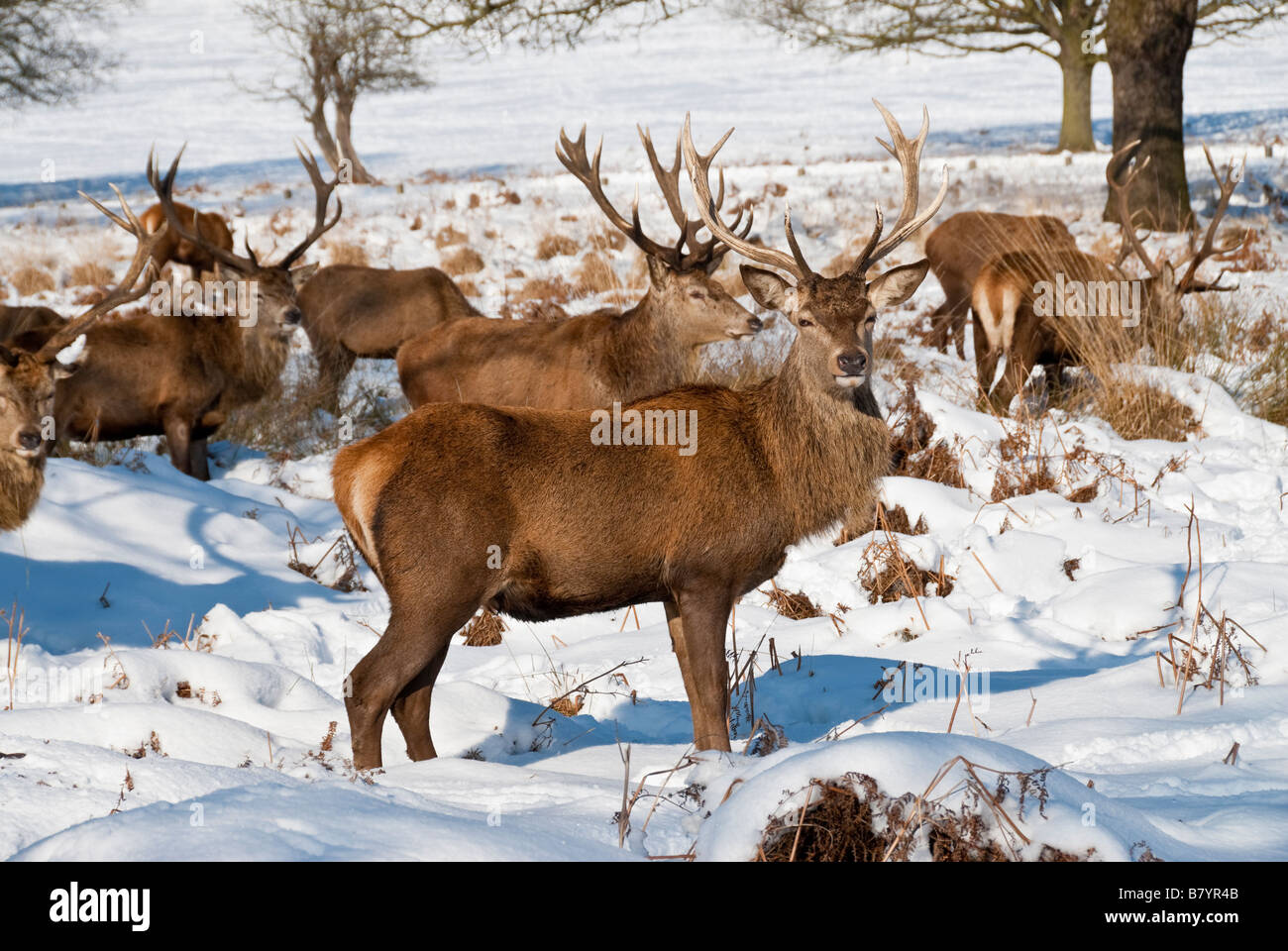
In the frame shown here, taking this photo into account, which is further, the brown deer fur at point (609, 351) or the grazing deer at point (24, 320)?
the grazing deer at point (24, 320)

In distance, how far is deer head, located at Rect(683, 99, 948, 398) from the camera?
205 inches

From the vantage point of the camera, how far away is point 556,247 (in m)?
17.6

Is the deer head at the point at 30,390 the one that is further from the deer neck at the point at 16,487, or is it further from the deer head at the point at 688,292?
the deer head at the point at 688,292

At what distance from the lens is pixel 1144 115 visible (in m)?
17.0

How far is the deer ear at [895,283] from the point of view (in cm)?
555

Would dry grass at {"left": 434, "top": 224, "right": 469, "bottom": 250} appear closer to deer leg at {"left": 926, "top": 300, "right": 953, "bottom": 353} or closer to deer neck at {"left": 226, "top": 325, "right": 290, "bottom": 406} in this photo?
deer neck at {"left": 226, "top": 325, "right": 290, "bottom": 406}

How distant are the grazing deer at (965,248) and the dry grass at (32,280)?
1081 centimetres

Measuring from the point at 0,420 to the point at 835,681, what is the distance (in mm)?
4536

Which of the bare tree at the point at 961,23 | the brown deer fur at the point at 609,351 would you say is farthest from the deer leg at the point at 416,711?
the bare tree at the point at 961,23

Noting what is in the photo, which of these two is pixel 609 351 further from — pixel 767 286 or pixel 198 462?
pixel 198 462

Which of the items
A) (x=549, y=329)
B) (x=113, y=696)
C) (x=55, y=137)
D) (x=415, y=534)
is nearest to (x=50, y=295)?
(x=549, y=329)

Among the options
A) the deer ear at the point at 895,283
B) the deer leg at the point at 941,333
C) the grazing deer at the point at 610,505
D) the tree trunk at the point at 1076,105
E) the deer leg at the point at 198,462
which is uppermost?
the tree trunk at the point at 1076,105

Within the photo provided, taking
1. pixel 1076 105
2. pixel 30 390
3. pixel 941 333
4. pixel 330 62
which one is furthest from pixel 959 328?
pixel 330 62
